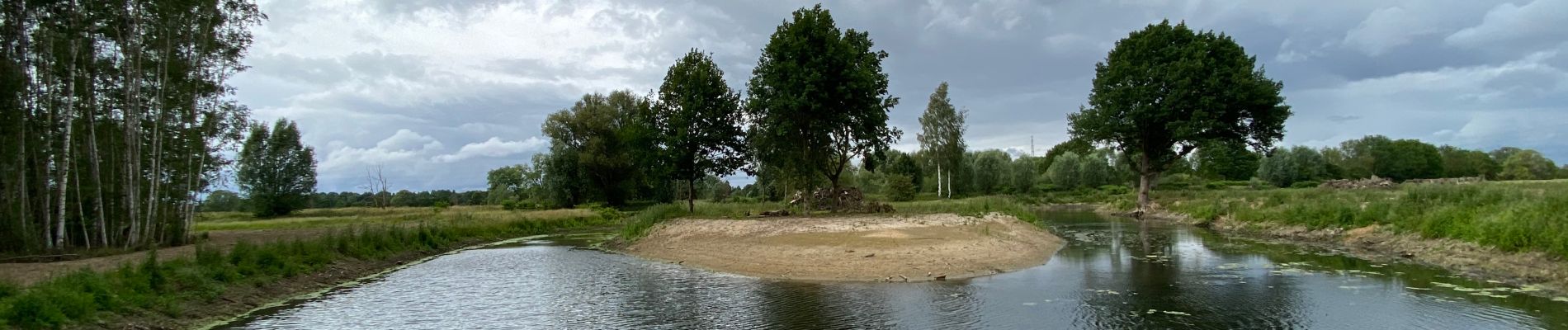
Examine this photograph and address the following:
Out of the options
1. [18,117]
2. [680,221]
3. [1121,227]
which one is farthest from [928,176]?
[18,117]

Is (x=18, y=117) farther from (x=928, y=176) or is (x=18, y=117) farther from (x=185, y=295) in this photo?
(x=928, y=176)

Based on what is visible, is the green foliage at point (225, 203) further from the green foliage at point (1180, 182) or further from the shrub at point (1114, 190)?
the green foliage at point (1180, 182)

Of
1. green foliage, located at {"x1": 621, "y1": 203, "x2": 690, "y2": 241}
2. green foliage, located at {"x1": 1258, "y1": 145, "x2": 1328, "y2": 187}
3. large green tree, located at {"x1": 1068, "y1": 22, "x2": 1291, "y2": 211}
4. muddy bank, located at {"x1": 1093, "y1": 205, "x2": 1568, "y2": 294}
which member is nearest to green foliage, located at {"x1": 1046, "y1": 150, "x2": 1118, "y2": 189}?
green foliage, located at {"x1": 1258, "y1": 145, "x2": 1328, "y2": 187}

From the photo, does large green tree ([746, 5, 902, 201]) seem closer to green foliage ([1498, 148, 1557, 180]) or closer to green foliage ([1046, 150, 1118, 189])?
green foliage ([1046, 150, 1118, 189])

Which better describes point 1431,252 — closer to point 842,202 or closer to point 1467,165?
point 842,202

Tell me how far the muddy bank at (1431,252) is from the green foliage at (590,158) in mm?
47254

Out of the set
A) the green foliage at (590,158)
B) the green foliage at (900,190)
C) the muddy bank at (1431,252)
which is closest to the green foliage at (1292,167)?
the green foliage at (900,190)

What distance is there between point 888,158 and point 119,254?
66894 mm

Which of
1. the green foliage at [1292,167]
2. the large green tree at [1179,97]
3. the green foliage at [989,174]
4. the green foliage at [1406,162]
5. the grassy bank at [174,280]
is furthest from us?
the green foliage at [1406,162]

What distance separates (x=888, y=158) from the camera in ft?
260

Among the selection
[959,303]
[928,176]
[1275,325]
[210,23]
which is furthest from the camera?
[928,176]

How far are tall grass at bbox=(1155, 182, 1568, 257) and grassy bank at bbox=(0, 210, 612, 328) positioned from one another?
26333 millimetres

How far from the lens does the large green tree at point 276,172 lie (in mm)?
59844

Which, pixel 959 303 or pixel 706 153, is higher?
pixel 706 153
